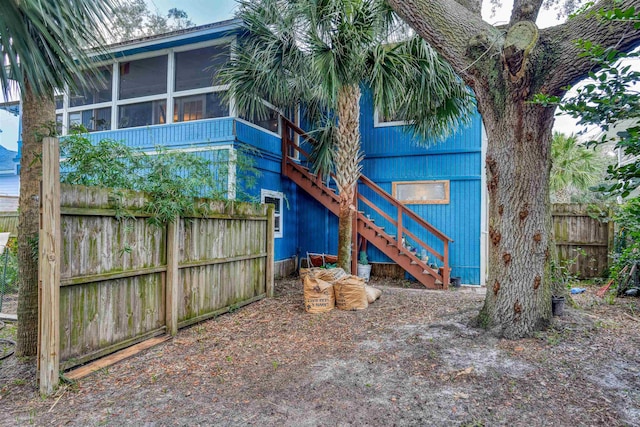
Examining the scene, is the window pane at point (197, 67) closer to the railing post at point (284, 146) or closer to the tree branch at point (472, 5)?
the railing post at point (284, 146)

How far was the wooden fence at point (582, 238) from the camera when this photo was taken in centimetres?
838

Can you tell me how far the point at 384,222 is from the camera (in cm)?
903

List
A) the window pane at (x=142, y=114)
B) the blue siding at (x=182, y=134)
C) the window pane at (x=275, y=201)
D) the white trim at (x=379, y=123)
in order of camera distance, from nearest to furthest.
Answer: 1. the blue siding at (x=182, y=134)
2. the window pane at (x=142, y=114)
3. the window pane at (x=275, y=201)
4. the white trim at (x=379, y=123)

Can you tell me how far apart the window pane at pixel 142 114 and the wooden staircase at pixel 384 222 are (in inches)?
105

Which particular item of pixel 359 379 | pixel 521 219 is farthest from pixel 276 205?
pixel 359 379

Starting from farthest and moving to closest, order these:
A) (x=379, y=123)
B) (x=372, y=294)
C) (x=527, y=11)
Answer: (x=379, y=123) < (x=372, y=294) < (x=527, y=11)

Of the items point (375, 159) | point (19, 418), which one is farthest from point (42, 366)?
point (375, 159)

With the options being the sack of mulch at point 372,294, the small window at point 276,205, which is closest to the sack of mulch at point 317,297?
the sack of mulch at point 372,294

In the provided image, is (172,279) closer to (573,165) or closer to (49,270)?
(49,270)

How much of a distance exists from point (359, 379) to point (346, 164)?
459 centimetres

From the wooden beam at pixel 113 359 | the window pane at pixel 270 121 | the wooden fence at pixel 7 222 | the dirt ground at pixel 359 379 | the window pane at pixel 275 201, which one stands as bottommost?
the dirt ground at pixel 359 379

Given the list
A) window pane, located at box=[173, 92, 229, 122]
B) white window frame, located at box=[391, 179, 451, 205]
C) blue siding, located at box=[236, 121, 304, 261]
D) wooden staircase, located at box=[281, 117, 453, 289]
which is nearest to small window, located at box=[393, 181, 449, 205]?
white window frame, located at box=[391, 179, 451, 205]

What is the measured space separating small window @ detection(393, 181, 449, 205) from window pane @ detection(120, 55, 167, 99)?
5.81 meters

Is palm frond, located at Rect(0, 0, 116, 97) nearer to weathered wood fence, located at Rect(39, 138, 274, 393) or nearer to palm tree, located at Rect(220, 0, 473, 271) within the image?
weathered wood fence, located at Rect(39, 138, 274, 393)
